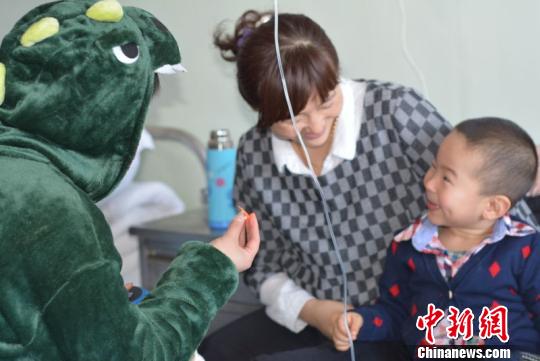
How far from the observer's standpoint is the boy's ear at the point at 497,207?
1.14 meters

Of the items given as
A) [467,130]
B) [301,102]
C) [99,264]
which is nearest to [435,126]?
[467,130]

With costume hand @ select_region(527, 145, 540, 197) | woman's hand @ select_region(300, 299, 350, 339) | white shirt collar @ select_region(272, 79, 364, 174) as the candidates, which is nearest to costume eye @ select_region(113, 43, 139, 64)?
white shirt collar @ select_region(272, 79, 364, 174)

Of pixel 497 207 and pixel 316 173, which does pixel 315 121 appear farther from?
pixel 497 207

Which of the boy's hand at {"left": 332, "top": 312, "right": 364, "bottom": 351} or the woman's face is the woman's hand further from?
the woman's face

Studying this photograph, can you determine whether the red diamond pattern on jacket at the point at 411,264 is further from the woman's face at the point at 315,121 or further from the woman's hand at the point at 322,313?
the woman's face at the point at 315,121

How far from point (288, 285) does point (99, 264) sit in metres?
0.76

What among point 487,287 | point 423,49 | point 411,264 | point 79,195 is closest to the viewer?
point 79,195

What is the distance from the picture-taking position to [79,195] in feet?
2.53

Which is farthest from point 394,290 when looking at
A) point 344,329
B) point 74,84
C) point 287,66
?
point 74,84

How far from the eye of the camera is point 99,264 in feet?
2.41

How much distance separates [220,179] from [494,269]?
851mm

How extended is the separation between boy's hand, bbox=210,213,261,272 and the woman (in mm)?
343

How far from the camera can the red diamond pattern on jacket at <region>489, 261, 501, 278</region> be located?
43.8 inches

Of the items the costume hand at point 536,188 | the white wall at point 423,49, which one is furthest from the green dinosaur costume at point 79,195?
the white wall at point 423,49
